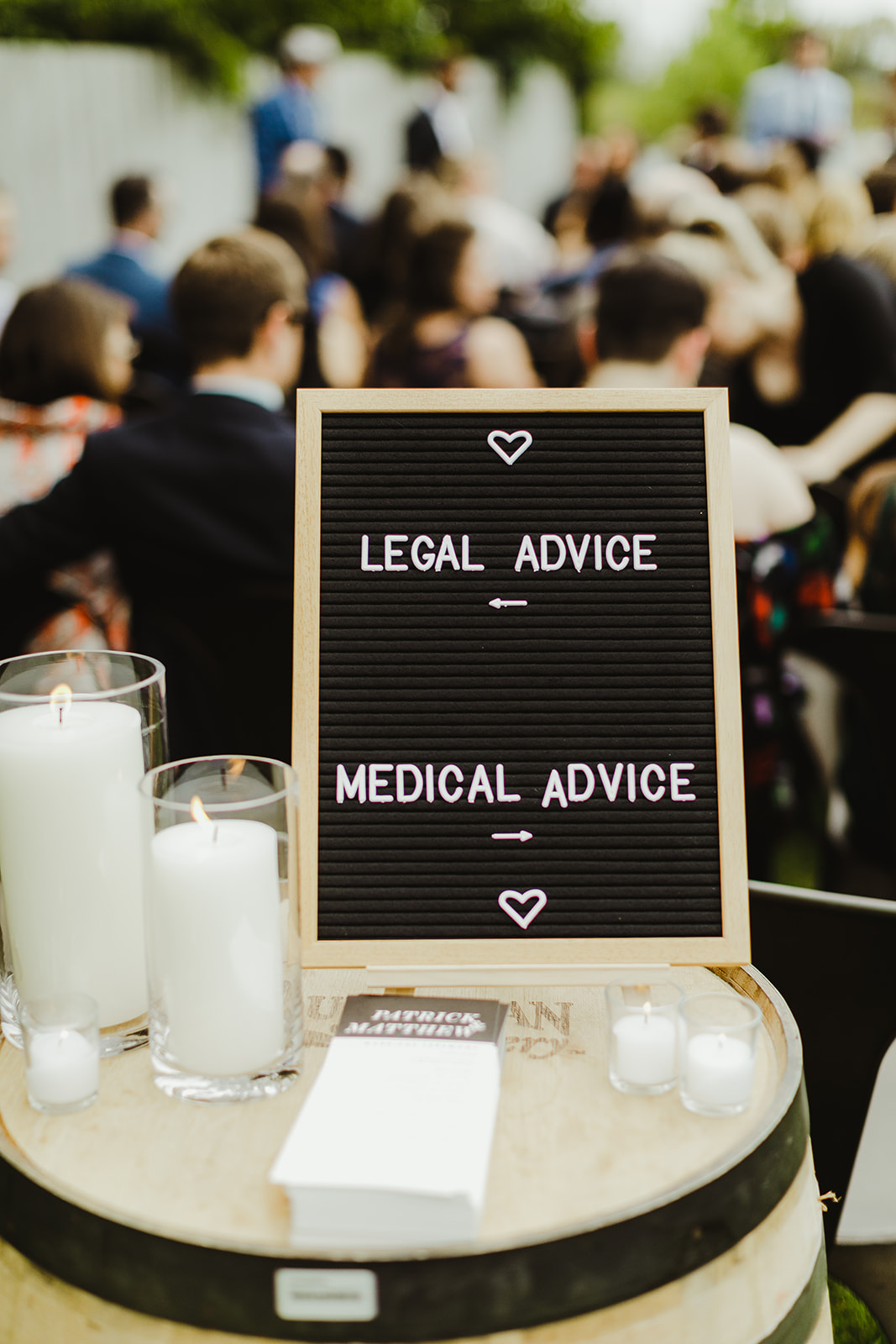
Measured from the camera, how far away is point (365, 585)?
0.94 m

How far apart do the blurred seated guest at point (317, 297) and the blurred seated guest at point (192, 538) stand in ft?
7.13

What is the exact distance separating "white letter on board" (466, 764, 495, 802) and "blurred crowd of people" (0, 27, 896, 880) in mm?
1123

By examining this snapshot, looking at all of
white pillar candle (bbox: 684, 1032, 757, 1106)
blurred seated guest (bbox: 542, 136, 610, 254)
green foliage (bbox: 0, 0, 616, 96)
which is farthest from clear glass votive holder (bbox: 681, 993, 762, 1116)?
green foliage (bbox: 0, 0, 616, 96)

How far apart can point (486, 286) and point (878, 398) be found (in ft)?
4.22

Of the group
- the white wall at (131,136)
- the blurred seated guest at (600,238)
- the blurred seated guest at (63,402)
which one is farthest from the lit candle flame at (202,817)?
the white wall at (131,136)

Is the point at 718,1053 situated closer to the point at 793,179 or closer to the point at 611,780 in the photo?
the point at 611,780

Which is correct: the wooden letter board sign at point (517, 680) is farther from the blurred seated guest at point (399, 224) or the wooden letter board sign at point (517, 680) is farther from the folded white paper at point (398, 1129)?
the blurred seated guest at point (399, 224)

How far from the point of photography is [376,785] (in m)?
0.92

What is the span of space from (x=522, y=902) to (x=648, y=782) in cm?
13

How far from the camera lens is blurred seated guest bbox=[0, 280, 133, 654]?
8.73 ft

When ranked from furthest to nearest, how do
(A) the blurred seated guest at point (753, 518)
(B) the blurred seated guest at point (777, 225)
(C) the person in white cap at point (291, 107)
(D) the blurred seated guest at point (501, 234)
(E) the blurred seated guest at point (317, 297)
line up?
(C) the person in white cap at point (291, 107), (D) the blurred seated guest at point (501, 234), (B) the blurred seated guest at point (777, 225), (E) the blurred seated guest at point (317, 297), (A) the blurred seated guest at point (753, 518)

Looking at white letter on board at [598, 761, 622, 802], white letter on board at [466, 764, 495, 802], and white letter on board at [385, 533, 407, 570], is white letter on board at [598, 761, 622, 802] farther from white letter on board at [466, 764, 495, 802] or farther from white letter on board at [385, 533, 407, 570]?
white letter on board at [385, 533, 407, 570]

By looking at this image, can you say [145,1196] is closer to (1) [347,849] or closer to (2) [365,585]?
(1) [347,849]

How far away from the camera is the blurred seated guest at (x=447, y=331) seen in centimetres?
351
